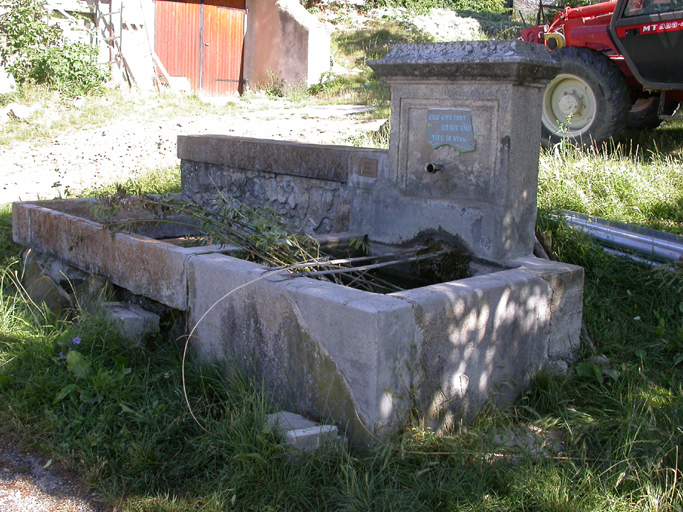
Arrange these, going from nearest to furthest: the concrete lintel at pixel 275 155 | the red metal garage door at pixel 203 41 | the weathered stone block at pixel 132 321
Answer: the weathered stone block at pixel 132 321 → the concrete lintel at pixel 275 155 → the red metal garage door at pixel 203 41

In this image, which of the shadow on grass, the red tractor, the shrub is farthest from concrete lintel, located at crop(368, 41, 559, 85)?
the shrub

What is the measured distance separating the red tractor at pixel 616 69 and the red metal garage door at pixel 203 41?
25.9 feet

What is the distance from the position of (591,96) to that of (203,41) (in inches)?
355

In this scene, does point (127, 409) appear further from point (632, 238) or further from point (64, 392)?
point (632, 238)

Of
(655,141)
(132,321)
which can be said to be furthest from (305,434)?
(655,141)

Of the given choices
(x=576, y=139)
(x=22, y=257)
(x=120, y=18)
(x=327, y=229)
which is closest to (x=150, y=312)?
(x=327, y=229)

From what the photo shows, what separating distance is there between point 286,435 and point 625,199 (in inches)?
157

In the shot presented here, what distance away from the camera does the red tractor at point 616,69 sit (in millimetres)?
6719

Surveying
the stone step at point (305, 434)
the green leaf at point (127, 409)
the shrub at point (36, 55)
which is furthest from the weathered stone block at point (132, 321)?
the shrub at point (36, 55)

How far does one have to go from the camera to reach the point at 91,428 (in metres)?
2.99

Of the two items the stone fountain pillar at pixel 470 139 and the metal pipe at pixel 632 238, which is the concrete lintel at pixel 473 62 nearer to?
the stone fountain pillar at pixel 470 139

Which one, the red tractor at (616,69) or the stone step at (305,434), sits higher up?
the red tractor at (616,69)

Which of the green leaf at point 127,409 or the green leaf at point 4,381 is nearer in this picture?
the green leaf at point 127,409

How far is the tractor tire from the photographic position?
7.12m
